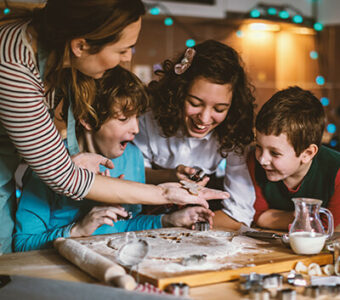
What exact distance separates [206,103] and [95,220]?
0.62 meters

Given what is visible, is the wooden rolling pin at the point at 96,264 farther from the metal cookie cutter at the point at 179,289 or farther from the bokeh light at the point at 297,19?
the bokeh light at the point at 297,19

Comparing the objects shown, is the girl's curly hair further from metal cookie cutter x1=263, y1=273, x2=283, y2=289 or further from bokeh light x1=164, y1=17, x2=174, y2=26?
bokeh light x1=164, y1=17, x2=174, y2=26

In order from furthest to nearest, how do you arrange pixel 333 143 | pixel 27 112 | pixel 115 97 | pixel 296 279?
1. pixel 333 143
2. pixel 115 97
3. pixel 27 112
4. pixel 296 279

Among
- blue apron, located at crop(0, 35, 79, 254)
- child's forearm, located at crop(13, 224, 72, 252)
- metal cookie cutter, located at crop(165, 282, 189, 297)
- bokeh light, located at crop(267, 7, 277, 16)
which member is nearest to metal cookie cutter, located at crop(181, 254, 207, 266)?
metal cookie cutter, located at crop(165, 282, 189, 297)

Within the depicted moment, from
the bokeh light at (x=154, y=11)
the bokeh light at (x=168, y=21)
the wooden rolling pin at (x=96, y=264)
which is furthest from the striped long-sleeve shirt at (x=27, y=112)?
the bokeh light at (x=168, y=21)

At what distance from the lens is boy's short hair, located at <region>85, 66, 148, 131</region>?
155 cm

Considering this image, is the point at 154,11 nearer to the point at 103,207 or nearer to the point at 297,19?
the point at 297,19

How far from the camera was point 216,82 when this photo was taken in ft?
5.42

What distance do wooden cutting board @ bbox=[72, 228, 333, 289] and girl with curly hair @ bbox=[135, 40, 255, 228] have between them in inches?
12.2

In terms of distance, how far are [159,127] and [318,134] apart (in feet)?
2.18

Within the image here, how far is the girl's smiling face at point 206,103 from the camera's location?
1.65 metres

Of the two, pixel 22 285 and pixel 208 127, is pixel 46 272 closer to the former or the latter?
pixel 22 285

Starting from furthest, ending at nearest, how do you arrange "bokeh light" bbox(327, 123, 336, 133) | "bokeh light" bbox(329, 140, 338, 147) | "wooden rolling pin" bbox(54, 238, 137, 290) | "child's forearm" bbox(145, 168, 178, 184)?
"bokeh light" bbox(327, 123, 336, 133) → "bokeh light" bbox(329, 140, 338, 147) → "child's forearm" bbox(145, 168, 178, 184) → "wooden rolling pin" bbox(54, 238, 137, 290)


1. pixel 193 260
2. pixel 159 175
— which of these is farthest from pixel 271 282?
pixel 159 175
